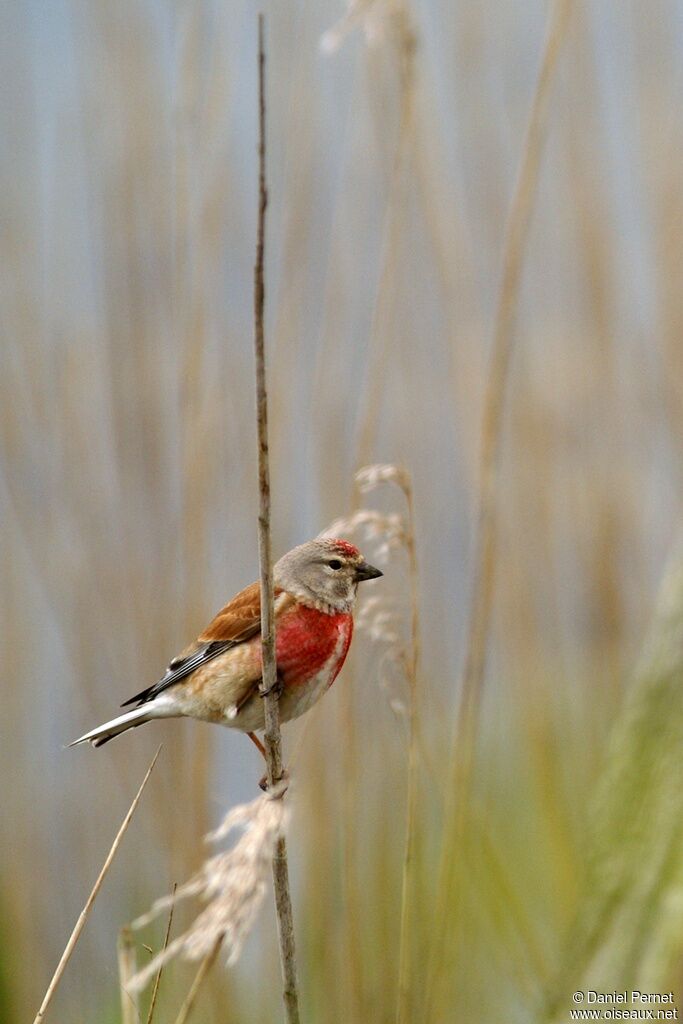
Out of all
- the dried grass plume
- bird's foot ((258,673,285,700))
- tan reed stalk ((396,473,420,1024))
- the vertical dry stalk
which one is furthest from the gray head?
the dried grass plume

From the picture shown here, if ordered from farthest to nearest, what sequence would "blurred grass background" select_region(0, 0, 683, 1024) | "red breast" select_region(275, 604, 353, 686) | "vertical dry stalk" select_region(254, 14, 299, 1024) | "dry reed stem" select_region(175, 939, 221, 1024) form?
1. "blurred grass background" select_region(0, 0, 683, 1024)
2. "red breast" select_region(275, 604, 353, 686)
3. "dry reed stem" select_region(175, 939, 221, 1024)
4. "vertical dry stalk" select_region(254, 14, 299, 1024)

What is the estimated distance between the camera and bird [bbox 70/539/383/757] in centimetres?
166

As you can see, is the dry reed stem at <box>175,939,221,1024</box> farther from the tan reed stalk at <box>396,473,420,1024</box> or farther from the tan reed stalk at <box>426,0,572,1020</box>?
the tan reed stalk at <box>426,0,572,1020</box>

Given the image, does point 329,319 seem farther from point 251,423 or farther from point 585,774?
point 585,774

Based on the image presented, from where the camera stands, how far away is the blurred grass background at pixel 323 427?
8.01ft

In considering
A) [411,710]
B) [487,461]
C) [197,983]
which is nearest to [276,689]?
[411,710]

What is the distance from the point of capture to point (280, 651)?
1.66m

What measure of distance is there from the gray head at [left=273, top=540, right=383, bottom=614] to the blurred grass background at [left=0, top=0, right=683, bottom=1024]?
64 centimetres

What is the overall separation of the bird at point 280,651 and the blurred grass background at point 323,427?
634 mm

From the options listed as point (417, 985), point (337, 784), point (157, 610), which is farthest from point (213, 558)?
point (417, 985)

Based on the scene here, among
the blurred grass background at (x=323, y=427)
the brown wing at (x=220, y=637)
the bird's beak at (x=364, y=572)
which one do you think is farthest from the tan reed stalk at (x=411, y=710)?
the blurred grass background at (x=323, y=427)

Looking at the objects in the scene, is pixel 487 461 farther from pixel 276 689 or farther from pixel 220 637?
pixel 276 689

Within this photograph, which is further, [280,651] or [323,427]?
[323,427]

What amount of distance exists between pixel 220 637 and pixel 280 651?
153 millimetres
